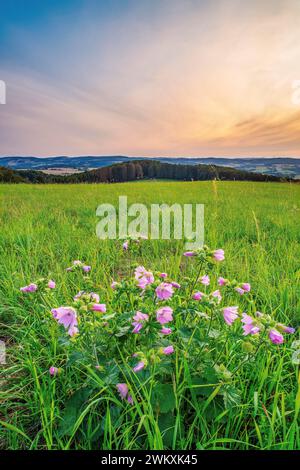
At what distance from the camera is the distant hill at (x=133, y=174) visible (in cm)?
1783

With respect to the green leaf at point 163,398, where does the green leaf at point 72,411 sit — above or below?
below

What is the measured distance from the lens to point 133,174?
1967 centimetres

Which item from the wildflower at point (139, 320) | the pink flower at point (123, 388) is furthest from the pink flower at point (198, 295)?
the pink flower at point (123, 388)

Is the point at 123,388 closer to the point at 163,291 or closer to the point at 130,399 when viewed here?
the point at 130,399

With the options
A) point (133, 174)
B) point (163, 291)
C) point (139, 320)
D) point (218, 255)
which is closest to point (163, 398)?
point (139, 320)

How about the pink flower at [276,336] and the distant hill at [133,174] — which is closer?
the pink flower at [276,336]

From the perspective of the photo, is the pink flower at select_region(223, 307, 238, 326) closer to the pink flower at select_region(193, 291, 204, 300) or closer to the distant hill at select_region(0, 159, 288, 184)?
the pink flower at select_region(193, 291, 204, 300)

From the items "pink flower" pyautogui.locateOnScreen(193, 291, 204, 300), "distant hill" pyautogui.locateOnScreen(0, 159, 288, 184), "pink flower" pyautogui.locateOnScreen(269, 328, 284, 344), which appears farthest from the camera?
"distant hill" pyautogui.locateOnScreen(0, 159, 288, 184)

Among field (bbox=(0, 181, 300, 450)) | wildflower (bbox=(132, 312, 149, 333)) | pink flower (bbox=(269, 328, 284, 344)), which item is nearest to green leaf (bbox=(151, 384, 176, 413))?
field (bbox=(0, 181, 300, 450))

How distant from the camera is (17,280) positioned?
2.70 metres

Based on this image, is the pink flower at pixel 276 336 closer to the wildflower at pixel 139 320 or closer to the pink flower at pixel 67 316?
the wildflower at pixel 139 320

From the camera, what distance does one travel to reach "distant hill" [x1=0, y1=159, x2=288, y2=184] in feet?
58.5

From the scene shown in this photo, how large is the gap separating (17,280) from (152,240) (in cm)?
194
